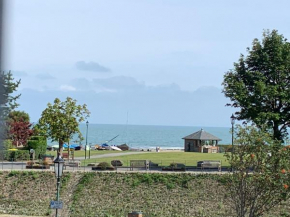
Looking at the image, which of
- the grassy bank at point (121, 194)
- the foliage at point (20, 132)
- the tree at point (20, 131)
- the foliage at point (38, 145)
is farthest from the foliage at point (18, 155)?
the foliage at point (20, 132)

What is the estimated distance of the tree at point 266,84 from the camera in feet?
134

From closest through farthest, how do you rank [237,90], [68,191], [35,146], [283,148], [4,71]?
[4,71] → [283,148] → [68,191] → [237,90] → [35,146]

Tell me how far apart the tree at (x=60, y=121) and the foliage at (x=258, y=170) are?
29.3 m

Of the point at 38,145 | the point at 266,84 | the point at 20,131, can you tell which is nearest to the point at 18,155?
the point at 38,145

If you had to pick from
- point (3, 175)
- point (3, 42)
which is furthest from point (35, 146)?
point (3, 42)

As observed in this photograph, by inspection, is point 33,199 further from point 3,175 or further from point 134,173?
point 134,173

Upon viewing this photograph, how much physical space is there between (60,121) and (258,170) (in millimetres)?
30488

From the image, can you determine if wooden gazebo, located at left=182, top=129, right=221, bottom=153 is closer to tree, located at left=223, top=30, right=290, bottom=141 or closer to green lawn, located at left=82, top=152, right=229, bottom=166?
green lawn, located at left=82, top=152, right=229, bottom=166

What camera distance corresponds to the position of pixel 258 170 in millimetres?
18719

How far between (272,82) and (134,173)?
1425 cm

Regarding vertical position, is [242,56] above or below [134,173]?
above

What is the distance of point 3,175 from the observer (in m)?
36.2

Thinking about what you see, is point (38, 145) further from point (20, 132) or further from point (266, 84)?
point (266, 84)

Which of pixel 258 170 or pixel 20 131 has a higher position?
pixel 20 131
